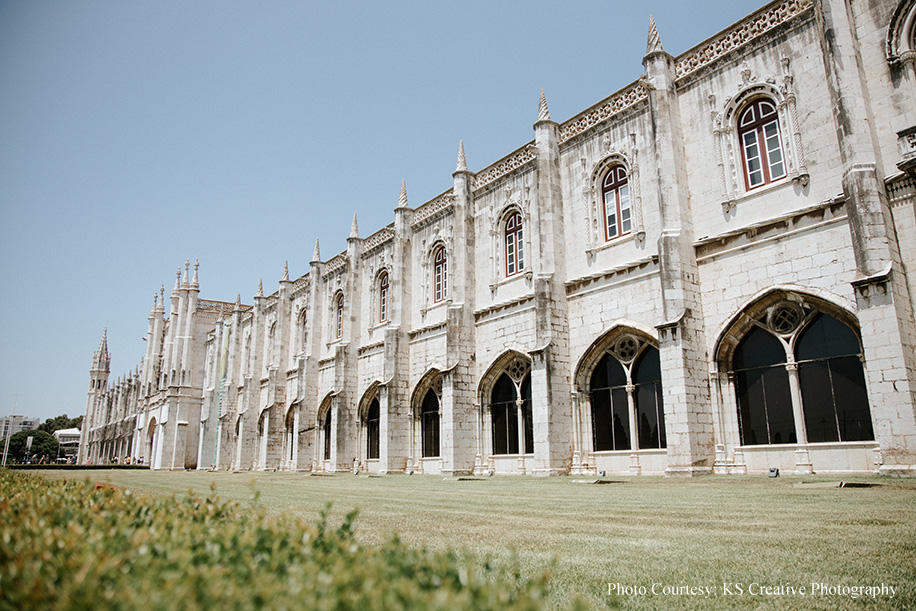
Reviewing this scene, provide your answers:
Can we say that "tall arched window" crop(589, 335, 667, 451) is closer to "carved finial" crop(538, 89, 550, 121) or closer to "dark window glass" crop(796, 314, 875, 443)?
"dark window glass" crop(796, 314, 875, 443)

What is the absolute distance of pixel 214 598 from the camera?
167 centimetres

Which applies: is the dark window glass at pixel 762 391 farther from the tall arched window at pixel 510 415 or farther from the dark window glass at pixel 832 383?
the tall arched window at pixel 510 415

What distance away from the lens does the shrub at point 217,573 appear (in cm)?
166

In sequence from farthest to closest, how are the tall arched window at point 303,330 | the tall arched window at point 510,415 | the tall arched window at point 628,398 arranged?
1. the tall arched window at point 303,330
2. the tall arched window at point 510,415
3. the tall arched window at point 628,398

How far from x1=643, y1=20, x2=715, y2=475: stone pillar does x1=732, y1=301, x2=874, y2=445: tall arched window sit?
42.7 inches

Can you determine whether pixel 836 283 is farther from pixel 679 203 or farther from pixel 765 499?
pixel 765 499

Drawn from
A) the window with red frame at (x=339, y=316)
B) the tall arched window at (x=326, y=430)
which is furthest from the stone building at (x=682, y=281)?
the tall arched window at (x=326, y=430)

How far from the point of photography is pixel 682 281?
Answer: 16453 millimetres

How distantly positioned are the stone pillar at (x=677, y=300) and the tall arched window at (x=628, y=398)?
5.29ft

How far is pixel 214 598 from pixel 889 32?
17.8 metres

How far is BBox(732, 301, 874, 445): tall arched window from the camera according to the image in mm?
13805

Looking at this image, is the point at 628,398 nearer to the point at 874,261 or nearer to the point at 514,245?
the point at 874,261

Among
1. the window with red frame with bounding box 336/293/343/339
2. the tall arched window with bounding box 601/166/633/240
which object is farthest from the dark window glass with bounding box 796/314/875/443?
the window with red frame with bounding box 336/293/343/339

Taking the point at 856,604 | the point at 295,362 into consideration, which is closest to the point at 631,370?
the point at 856,604
